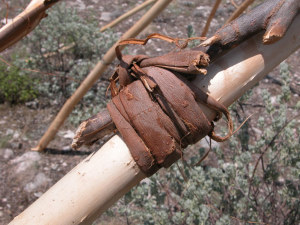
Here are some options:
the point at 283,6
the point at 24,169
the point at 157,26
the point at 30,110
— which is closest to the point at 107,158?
the point at 283,6

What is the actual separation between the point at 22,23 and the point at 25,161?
1.69 metres

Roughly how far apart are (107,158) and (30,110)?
7.60 feet

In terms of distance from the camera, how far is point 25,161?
Result: 2404 mm

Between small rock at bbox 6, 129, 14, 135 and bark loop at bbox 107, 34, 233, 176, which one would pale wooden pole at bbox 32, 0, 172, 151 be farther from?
bark loop at bbox 107, 34, 233, 176

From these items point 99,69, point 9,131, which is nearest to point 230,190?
point 99,69

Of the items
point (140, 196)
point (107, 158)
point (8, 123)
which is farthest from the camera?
point (8, 123)

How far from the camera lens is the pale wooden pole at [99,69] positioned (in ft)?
5.58

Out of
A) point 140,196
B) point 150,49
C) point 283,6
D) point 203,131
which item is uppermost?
point 283,6

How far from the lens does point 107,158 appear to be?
0.67 m

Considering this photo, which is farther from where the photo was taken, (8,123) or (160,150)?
(8,123)

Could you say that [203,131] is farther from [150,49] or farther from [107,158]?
[150,49]

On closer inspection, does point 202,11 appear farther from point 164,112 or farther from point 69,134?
point 164,112

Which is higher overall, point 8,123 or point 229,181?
point 8,123

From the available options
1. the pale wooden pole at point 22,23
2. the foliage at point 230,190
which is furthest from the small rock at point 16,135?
the pale wooden pole at point 22,23
